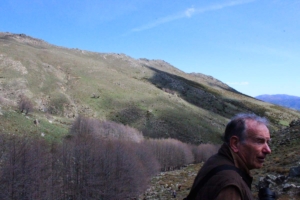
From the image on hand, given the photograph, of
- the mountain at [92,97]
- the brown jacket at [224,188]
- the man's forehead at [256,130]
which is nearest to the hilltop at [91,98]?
the mountain at [92,97]

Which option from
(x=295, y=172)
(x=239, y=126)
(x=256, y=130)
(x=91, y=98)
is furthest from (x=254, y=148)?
(x=91, y=98)

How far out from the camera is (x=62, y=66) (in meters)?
114

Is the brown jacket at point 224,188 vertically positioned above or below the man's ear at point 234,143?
below

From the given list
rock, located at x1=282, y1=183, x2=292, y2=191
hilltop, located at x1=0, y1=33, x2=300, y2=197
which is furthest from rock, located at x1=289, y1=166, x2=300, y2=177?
hilltop, located at x1=0, y1=33, x2=300, y2=197

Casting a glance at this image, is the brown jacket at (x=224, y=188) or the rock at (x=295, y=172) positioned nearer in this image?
the brown jacket at (x=224, y=188)

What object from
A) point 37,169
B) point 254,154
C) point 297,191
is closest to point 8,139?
point 37,169

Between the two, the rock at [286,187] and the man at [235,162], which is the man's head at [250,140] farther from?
the rock at [286,187]

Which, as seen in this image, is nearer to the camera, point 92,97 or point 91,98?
point 91,98

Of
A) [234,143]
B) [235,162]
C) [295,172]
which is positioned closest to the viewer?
[235,162]

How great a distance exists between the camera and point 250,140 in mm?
3596

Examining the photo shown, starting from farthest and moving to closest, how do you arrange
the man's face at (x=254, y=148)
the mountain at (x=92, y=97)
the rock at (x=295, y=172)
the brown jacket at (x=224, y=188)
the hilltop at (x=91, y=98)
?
the mountain at (x=92, y=97)
the hilltop at (x=91, y=98)
the rock at (x=295, y=172)
the man's face at (x=254, y=148)
the brown jacket at (x=224, y=188)

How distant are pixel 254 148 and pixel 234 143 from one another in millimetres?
266

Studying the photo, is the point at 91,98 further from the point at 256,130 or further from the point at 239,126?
the point at 256,130

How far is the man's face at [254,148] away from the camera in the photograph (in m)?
3.56
